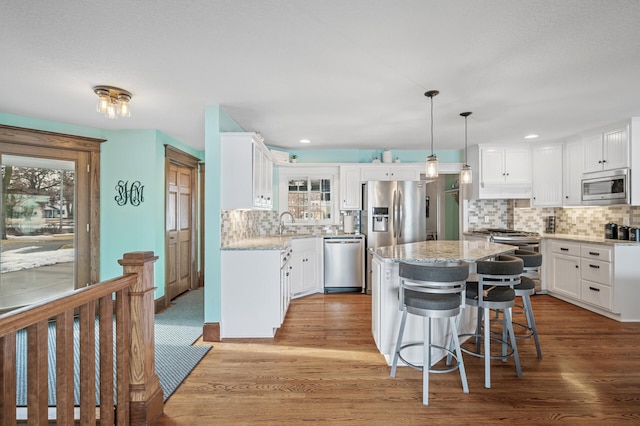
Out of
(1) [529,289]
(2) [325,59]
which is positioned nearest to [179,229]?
(2) [325,59]

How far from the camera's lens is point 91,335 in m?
1.53

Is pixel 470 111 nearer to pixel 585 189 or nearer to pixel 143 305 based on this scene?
pixel 585 189

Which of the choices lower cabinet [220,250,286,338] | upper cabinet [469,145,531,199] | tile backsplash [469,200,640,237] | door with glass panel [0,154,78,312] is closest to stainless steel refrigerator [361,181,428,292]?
upper cabinet [469,145,531,199]

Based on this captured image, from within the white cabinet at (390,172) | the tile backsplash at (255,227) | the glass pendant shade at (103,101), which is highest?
the glass pendant shade at (103,101)

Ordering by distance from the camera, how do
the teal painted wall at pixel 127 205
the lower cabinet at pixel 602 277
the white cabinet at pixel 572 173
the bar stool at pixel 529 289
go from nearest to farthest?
the bar stool at pixel 529 289 → the lower cabinet at pixel 602 277 → the teal painted wall at pixel 127 205 → the white cabinet at pixel 572 173

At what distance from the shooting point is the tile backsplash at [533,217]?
4.60m

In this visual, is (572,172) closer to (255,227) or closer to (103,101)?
(255,227)

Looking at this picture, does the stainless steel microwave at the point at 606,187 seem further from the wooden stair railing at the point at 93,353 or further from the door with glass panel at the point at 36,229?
the door with glass panel at the point at 36,229

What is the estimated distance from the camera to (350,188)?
17.4 feet

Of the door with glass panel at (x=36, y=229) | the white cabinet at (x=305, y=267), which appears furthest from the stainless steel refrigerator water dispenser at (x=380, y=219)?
the door with glass panel at (x=36, y=229)

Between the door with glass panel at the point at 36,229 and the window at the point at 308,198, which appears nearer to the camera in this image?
the door with glass panel at the point at 36,229

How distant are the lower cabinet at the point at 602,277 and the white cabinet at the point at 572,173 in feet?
2.33

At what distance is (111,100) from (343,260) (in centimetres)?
358

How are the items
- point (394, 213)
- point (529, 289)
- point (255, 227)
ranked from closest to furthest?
point (529, 289) → point (394, 213) → point (255, 227)
